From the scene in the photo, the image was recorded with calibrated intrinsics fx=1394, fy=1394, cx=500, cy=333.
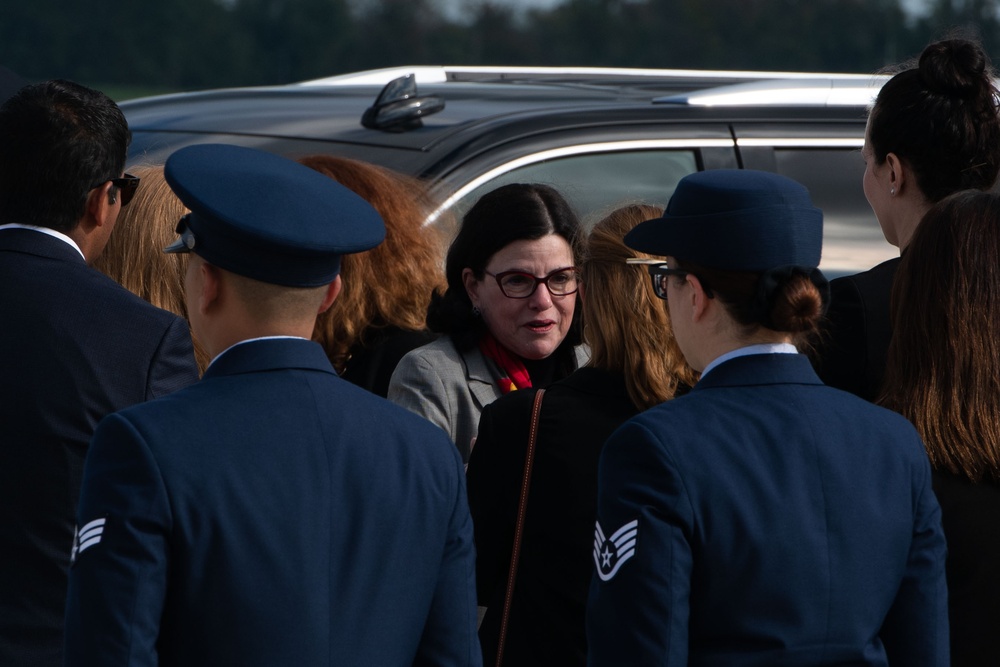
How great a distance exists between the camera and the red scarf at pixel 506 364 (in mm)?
3248

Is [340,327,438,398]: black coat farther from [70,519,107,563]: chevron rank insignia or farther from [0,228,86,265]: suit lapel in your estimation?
[70,519,107,563]: chevron rank insignia

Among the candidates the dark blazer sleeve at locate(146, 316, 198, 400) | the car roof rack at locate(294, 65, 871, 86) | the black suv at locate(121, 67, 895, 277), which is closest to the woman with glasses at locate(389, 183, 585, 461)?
the black suv at locate(121, 67, 895, 277)

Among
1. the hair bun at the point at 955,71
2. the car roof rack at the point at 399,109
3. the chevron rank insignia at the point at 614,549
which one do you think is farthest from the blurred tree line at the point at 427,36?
the chevron rank insignia at the point at 614,549

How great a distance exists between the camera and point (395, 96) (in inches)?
166

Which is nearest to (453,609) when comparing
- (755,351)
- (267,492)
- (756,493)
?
(267,492)

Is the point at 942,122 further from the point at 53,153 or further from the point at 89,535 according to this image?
the point at 89,535

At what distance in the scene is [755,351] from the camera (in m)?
2.10

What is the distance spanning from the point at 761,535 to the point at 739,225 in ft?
1.53

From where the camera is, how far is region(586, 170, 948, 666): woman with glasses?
195 cm

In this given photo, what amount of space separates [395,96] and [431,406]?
1.39 metres

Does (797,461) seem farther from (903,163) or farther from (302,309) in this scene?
(903,163)

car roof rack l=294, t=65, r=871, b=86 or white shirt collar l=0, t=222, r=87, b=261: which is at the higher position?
car roof rack l=294, t=65, r=871, b=86

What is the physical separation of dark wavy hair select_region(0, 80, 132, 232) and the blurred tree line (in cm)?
1774

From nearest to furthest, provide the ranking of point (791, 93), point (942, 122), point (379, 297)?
1. point (942, 122)
2. point (379, 297)
3. point (791, 93)
